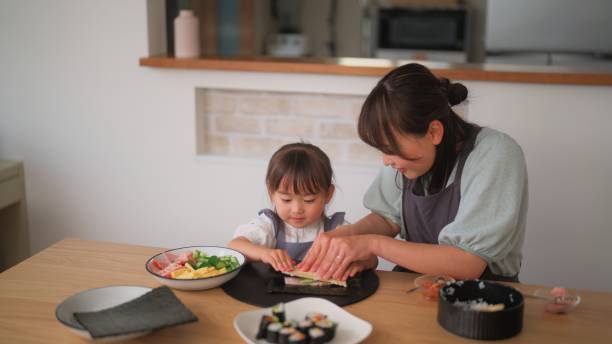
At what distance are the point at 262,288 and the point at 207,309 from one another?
0.15m

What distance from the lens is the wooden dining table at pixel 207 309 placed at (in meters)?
1.37

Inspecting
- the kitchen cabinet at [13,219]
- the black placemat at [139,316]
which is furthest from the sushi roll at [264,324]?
the kitchen cabinet at [13,219]

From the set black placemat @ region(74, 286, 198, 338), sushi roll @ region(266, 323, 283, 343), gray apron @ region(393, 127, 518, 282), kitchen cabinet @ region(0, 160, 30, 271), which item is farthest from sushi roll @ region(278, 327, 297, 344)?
kitchen cabinet @ region(0, 160, 30, 271)

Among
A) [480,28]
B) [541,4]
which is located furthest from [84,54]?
[480,28]

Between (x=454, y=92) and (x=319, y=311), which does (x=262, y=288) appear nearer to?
(x=319, y=311)

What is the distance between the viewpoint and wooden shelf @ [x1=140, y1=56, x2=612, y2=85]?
2521mm

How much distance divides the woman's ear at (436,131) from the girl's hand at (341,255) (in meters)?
0.28

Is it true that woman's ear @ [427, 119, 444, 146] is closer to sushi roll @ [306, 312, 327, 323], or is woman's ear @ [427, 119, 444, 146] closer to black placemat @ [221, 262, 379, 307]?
black placemat @ [221, 262, 379, 307]

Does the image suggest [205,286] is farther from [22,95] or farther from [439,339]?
[22,95]

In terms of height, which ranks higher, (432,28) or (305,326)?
(432,28)

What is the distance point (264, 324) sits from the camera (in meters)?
1.32

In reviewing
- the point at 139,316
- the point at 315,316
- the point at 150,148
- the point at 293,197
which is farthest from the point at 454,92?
the point at 150,148

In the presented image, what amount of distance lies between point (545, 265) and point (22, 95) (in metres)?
2.21

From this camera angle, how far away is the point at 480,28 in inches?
202
